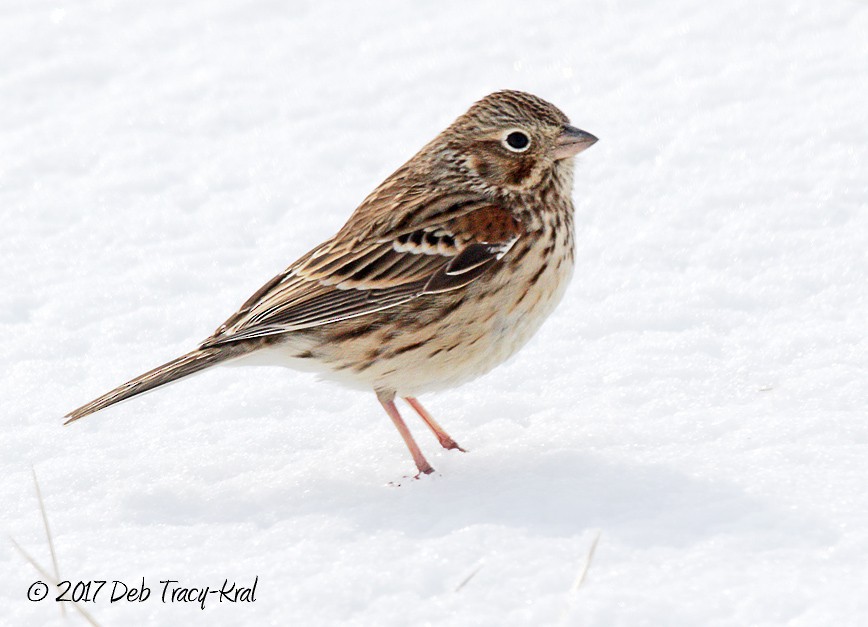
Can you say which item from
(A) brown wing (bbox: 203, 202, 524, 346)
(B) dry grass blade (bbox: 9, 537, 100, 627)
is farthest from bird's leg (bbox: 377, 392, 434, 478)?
(B) dry grass blade (bbox: 9, 537, 100, 627)

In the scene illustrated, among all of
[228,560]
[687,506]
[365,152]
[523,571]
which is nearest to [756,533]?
[687,506]

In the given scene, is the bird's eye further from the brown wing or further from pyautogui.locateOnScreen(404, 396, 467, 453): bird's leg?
pyautogui.locateOnScreen(404, 396, 467, 453): bird's leg

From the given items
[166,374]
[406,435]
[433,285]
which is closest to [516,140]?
[433,285]

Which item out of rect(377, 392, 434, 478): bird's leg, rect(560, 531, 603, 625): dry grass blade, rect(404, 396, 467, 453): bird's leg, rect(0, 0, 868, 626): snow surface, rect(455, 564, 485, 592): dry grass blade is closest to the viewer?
rect(560, 531, 603, 625): dry grass blade

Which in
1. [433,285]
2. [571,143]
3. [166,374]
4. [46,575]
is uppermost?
[571,143]

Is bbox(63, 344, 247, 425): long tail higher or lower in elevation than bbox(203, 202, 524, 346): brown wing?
lower

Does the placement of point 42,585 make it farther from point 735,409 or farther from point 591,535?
point 735,409

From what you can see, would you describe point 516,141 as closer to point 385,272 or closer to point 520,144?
point 520,144
